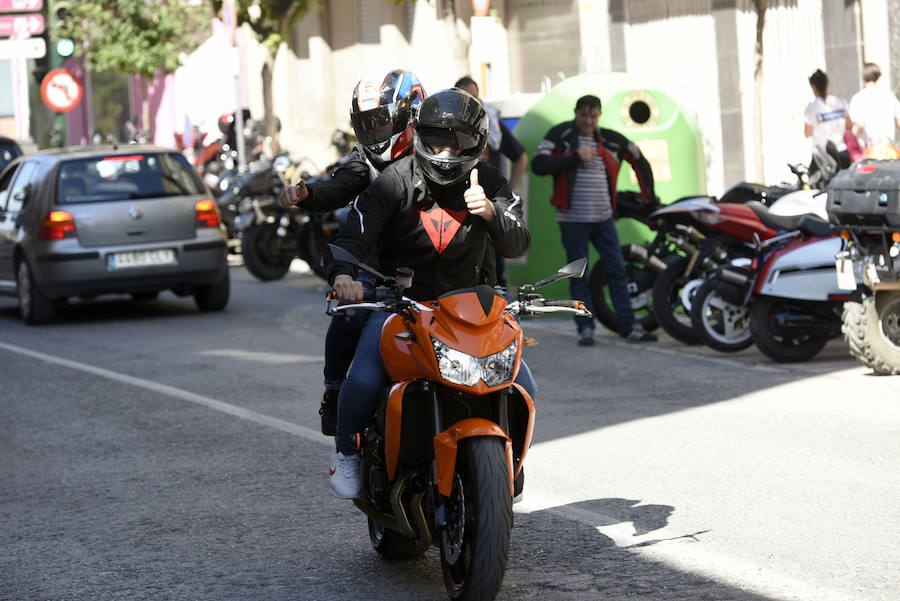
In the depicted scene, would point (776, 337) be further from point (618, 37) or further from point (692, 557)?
point (618, 37)

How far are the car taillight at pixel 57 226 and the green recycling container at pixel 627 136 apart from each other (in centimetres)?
397

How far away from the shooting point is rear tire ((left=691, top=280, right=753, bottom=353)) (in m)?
11.7

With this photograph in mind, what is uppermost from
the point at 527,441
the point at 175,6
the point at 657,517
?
the point at 175,6

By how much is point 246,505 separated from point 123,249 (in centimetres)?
860

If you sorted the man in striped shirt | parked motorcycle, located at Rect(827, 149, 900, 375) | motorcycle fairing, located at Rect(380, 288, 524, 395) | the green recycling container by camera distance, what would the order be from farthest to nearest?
the green recycling container, the man in striped shirt, parked motorcycle, located at Rect(827, 149, 900, 375), motorcycle fairing, located at Rect(380, 288, 524, 395)

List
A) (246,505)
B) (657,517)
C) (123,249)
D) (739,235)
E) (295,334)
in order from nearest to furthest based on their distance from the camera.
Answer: (657,517) → (246,505) → (739,235) → (295,334) → (123,249)

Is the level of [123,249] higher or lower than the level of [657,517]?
higher

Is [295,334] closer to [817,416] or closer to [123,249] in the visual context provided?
[123,249]

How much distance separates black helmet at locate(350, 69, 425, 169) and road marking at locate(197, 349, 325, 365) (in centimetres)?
601

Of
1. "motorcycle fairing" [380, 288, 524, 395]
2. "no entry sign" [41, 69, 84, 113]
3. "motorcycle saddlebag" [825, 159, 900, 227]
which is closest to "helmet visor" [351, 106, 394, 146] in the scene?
A: "motorcycle fairing" [380, 288, 524, 395]

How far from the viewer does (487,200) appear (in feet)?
17.9

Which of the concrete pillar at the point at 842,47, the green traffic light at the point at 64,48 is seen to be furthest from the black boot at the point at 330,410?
the green traffic light at the point at 64,48

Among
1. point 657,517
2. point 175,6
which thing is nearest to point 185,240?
point 657,517

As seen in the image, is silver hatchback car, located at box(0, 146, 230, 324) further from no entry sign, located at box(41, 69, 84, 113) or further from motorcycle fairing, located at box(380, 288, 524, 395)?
motorcycle fairing, located at box(380, 288, 524, 395)
